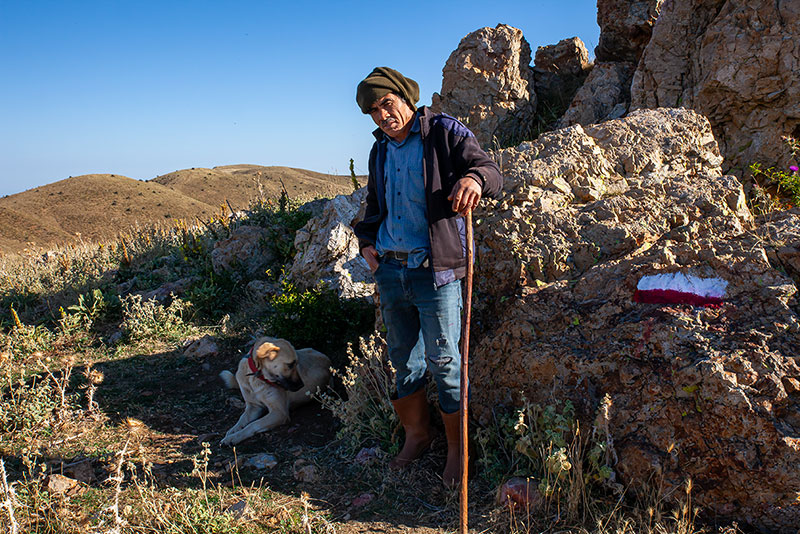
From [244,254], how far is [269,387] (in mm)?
4564

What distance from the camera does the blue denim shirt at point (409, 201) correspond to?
300cm

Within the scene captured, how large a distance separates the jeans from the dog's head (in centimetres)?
137

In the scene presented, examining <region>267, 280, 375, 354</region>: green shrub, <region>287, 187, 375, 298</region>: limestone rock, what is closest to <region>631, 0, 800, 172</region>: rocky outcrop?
<region>287, 187, 375, 298</region>: limestone rock

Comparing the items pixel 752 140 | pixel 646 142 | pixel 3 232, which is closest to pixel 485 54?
pixel 752 140

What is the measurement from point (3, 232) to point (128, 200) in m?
8.07

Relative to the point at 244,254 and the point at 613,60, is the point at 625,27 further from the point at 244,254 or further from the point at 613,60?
the point at 244,254

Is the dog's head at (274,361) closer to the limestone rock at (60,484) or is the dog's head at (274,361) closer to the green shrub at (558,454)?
the limestone rock at (60,484)

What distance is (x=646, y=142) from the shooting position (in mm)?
4242

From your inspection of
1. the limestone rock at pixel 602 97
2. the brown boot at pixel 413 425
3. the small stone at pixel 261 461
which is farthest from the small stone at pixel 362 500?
the limestone rock at pixel 602 97

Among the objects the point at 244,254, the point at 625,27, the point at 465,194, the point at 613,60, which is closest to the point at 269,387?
the point at 465,194

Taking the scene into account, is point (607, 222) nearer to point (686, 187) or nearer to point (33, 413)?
point (686, 187)

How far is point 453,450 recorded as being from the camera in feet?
10.7

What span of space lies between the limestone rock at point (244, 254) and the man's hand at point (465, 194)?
608 cm

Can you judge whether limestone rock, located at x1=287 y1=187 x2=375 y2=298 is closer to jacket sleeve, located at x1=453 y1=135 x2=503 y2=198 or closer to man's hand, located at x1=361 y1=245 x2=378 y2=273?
man's hand, located at x1=361 y1=245 x2=378 y2=273
